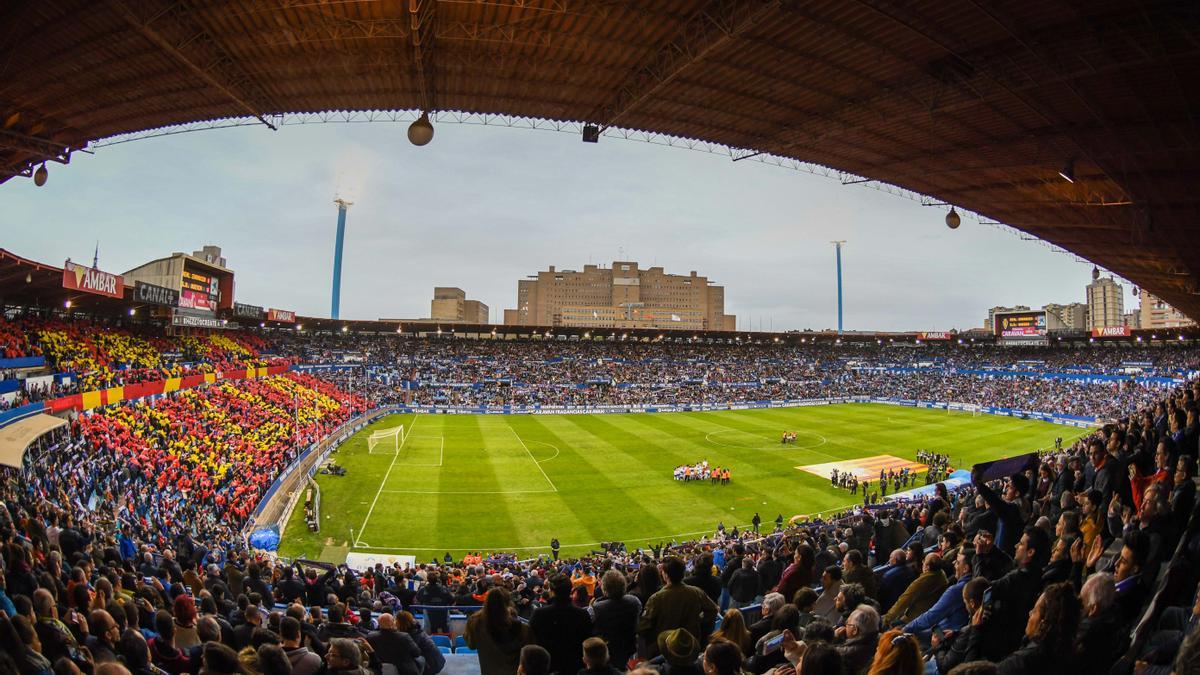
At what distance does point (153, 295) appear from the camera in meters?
33.6

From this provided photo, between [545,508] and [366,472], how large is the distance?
436 inches

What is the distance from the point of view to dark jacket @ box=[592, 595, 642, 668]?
4.66 meters

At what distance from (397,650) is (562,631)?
59.1 inches

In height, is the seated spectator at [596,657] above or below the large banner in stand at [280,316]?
below

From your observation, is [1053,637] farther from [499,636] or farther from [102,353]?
[102,353]

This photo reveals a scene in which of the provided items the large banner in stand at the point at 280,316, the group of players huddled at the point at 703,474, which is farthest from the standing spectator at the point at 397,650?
the large banner in stand at the point at 280,316

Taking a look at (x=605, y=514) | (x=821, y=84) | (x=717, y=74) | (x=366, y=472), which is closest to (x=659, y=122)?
(x=717, y=74)

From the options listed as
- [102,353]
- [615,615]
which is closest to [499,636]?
[615,615]

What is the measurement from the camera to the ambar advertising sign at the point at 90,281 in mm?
24719

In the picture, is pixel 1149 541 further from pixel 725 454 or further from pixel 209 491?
pixel 725 454

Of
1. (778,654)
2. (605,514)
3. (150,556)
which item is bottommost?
(605,514)

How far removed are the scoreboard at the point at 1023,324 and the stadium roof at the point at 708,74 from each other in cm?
6026

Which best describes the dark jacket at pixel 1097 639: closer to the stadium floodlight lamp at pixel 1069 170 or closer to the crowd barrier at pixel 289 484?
the stadium floodlight lamp at pixel 1069 170

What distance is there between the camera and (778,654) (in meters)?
4.12
